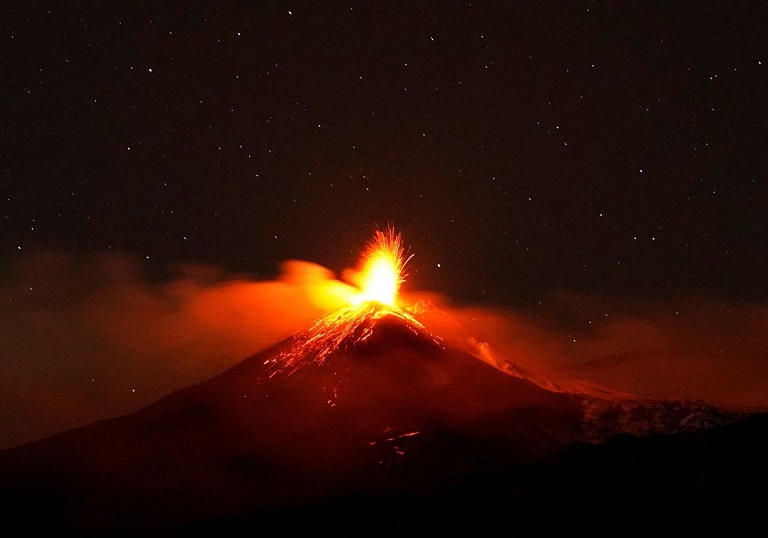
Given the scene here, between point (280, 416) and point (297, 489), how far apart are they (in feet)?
50.4

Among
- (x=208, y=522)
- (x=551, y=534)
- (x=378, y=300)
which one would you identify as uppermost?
(x=378, y=300)

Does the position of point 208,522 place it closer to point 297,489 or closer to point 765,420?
point 297,489

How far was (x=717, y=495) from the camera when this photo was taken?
1447 inches

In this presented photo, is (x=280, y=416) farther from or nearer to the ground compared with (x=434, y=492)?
farther from the ground

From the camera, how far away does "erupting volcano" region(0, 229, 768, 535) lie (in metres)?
45.5

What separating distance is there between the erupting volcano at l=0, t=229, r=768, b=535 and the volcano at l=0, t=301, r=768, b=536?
0.19 m

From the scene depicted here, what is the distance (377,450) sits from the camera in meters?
70.6

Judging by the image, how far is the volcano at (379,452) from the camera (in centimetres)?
4441

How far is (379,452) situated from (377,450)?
20.9 inches

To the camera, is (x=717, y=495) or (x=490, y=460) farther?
(x=490, y=460)

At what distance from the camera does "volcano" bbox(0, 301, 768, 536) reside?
44.4 meters

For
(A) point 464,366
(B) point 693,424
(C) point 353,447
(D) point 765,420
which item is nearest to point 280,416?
(C) point 353,447

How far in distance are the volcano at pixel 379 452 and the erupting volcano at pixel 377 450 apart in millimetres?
189

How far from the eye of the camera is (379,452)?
70062 mm
